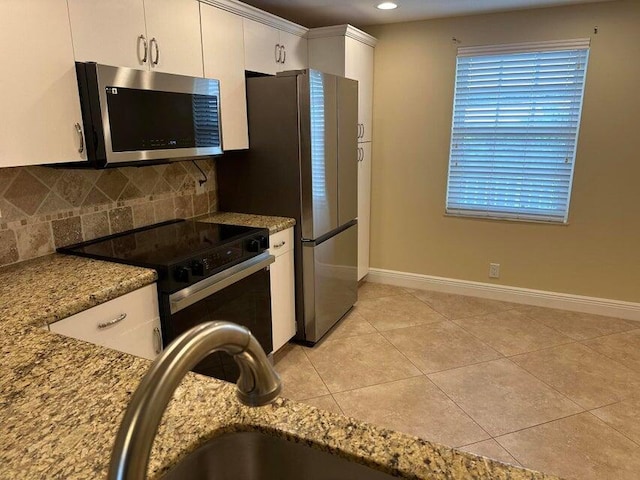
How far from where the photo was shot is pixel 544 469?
1.96m

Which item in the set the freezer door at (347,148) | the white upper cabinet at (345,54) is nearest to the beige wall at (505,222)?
the white upper cabinet at (345,54)

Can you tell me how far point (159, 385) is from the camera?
0.47 meters

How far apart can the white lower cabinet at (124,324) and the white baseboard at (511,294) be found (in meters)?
2.71

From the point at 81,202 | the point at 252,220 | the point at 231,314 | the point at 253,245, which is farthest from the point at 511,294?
the point at 81,202

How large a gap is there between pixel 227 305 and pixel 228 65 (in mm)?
1409

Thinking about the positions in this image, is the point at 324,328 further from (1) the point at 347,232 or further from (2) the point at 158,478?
(2) the point at 158,478

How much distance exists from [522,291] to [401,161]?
4.99 feet

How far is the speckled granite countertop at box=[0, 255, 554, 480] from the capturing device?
700 millimetres

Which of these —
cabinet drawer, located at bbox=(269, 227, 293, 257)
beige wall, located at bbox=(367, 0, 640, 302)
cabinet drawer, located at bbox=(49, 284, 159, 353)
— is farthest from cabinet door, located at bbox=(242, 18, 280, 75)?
cabinet drawer, located at bbox=(49, 284, 159, 353)

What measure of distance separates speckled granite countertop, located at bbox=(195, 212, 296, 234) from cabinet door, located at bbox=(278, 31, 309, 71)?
3.55ft

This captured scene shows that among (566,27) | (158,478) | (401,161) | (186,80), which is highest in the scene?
(566,27)

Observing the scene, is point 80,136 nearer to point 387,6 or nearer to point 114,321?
point 114,321

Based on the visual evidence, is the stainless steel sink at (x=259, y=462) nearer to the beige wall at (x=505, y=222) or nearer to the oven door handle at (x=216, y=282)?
the oven door handle at (x=216, y=282)

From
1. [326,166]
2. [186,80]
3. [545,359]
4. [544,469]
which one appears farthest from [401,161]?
[544,469]
